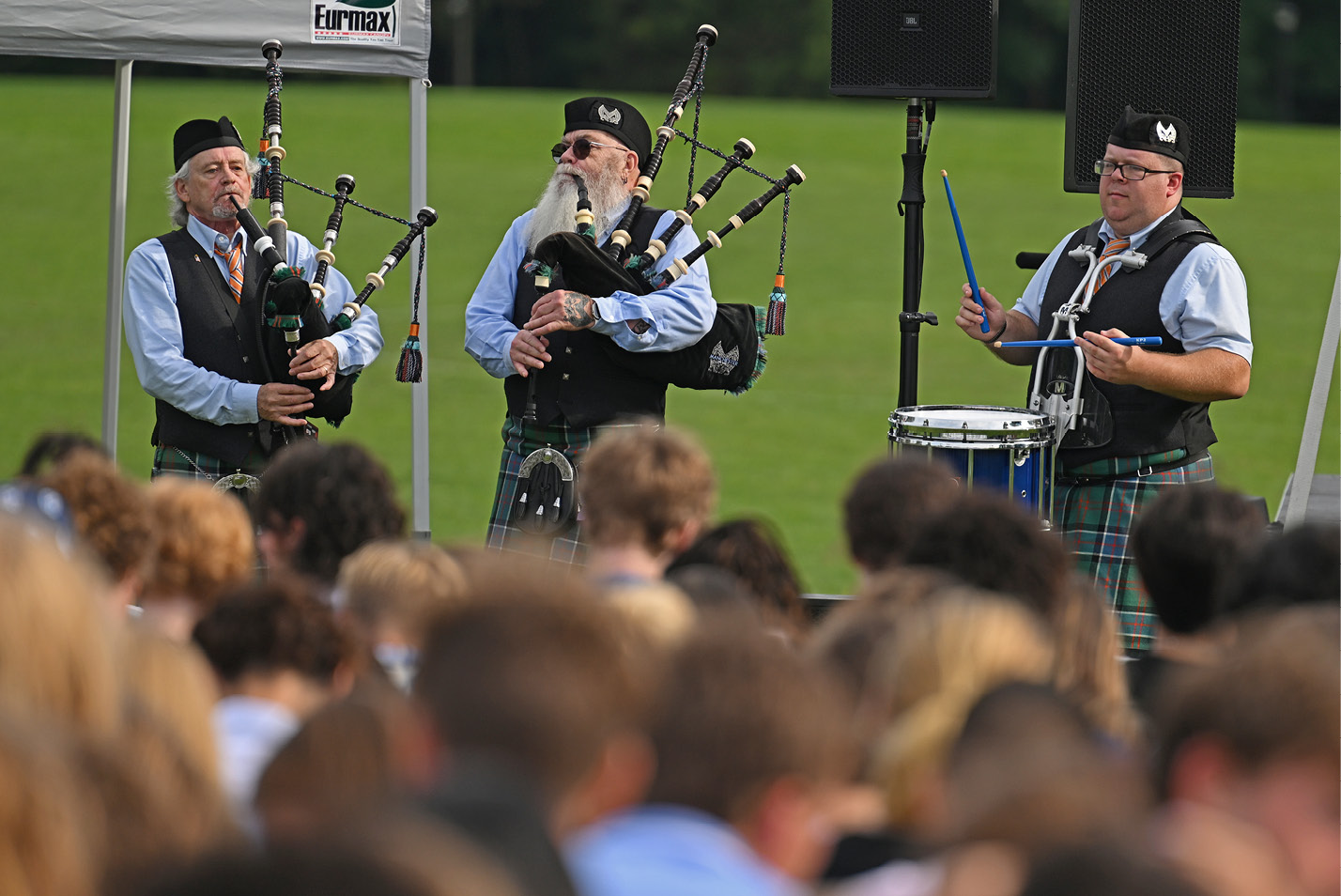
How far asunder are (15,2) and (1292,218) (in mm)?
21336

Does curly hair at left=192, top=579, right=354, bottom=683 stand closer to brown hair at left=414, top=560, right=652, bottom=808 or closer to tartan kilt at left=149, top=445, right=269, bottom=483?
brown hair at left=414, top=560, right=652, bottom=808

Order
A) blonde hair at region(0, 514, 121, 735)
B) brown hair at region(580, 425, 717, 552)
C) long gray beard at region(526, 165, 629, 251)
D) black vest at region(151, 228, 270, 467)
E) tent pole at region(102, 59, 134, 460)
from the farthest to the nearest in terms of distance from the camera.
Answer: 1. tent pole at region(102, 59, 134, 460)
2. long gray beard at region(526, 165, 629, 251)
3. black vest at region(151, 228, 270, 467)
4. brown hair at region(580, 425, 717, 552)
5. blonde hair at region(0, 514, 121, 735)

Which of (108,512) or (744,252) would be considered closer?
(108,512)

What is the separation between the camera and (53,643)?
4.43ft

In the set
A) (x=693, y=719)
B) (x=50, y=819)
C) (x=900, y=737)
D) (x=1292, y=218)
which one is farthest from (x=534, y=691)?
(x=1292, y=218)

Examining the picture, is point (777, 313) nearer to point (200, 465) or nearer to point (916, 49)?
point (916, 49)

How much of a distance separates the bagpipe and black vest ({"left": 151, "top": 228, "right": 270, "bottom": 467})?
0.05 metres

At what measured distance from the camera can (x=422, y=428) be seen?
4812mm

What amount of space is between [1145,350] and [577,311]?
1.31 meters

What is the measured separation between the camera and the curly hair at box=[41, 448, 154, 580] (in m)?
2.16

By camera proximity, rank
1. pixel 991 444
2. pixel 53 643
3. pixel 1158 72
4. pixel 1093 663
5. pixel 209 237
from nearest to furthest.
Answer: pixel 53 643, pixel 1093 663, pixel 991 444, pixel 209 237, pixel 1158 72

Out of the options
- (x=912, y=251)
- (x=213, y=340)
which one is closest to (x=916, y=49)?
(x=912, y=251)

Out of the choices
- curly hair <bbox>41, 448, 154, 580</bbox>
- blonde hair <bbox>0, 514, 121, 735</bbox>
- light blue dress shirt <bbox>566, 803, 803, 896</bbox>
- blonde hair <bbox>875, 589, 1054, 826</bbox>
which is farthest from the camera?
curly hair <bbox>41, 448, 154, 580</bbox>

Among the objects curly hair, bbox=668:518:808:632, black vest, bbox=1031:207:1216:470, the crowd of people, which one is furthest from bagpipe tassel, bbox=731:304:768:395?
the crowd of people
